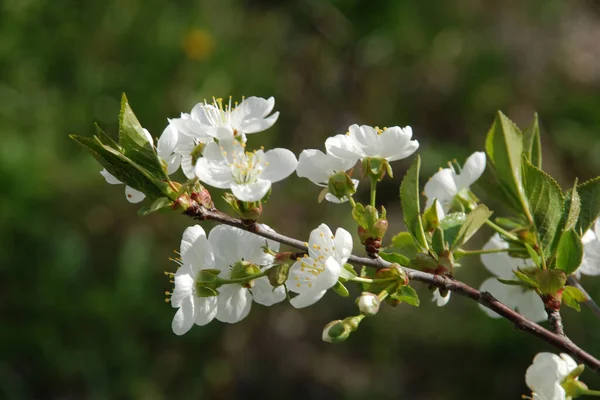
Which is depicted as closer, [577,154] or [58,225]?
[58,225]

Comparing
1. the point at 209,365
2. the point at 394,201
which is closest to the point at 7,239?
the point at 209,365

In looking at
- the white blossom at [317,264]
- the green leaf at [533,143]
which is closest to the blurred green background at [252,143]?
the green leaf at [533,143]

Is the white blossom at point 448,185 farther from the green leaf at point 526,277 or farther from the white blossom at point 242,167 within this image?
the white blossom at point 242,167

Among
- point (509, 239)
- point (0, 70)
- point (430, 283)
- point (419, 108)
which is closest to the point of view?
point (430, 283)

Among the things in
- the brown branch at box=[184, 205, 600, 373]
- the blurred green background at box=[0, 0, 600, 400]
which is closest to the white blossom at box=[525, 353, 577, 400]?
the brown branch at box=[184, 205, 600, 373]

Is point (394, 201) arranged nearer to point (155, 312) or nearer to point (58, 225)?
point (155, 312)

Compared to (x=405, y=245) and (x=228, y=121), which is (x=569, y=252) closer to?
(x=405, y=245)

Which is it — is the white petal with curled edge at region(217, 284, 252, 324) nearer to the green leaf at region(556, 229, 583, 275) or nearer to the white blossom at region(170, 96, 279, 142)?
the white blossom at region(170, 96, 279, 142)
